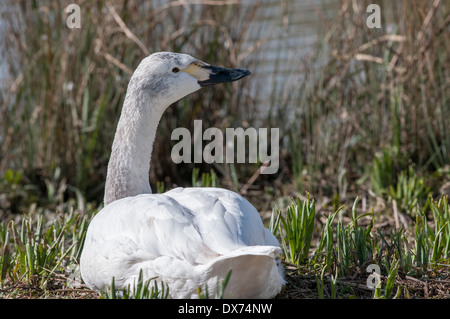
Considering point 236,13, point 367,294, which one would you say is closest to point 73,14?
point 236,13

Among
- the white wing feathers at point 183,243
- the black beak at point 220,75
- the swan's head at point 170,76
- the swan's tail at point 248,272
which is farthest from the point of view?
the black beak at point 220,75

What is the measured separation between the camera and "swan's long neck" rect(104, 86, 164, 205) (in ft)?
13.6

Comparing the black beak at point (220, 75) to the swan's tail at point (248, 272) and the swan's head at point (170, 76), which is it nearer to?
the swan's head at point (170, 76)

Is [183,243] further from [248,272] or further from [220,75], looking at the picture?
[220,75]

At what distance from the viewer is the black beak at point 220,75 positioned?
168 inches

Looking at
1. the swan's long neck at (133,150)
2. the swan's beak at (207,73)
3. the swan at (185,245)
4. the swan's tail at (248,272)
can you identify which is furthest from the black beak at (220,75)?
the swan's tail at (248,272)

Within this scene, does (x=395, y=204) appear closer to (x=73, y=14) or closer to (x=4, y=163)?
(x=73, y=14)

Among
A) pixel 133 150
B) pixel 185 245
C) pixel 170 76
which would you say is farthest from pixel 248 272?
pixel 170 76

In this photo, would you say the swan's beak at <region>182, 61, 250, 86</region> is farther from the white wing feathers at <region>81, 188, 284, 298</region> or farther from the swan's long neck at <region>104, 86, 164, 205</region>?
the white wing feathers at <region>81, 188, 284, 298</region>

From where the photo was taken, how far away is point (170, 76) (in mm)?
4164

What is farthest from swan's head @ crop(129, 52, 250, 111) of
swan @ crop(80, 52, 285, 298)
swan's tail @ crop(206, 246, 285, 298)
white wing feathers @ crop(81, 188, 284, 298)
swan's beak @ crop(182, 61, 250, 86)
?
swan's tail @ crop(206, 246, 285, 298)

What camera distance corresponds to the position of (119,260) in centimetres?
319
